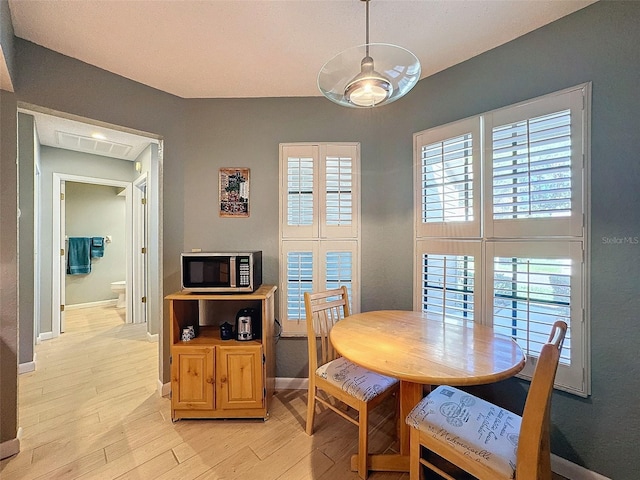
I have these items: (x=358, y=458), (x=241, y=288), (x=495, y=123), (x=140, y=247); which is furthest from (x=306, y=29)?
(x=140, y=247)

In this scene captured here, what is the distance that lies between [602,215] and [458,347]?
1001 millimetres

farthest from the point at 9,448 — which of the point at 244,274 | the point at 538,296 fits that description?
the point at 538,296

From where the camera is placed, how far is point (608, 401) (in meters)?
1.38

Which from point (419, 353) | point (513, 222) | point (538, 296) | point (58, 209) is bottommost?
point (419, 353)

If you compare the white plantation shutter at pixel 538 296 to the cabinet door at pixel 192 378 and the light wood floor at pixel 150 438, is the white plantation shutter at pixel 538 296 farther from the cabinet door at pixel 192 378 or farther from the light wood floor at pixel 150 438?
the cabinet door at pixel 192 378

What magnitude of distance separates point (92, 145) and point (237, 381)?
11.9 ft

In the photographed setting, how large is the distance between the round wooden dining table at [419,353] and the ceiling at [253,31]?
5.72 feet

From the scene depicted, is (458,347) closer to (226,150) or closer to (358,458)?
(358,458)

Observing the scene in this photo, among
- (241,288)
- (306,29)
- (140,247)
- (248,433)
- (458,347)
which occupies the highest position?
(306,29)

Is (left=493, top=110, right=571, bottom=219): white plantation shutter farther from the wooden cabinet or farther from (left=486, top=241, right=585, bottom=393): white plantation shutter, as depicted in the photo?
the wooden cabinet

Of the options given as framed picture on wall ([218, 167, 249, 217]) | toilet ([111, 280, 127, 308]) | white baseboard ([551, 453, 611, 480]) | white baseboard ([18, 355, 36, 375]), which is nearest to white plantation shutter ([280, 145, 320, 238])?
framed picture on wall ([218, 167, 249, 217])

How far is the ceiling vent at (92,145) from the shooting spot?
3.25 m

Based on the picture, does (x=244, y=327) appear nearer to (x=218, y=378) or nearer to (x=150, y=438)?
(x=218, y=378)

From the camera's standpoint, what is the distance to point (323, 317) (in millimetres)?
1975
